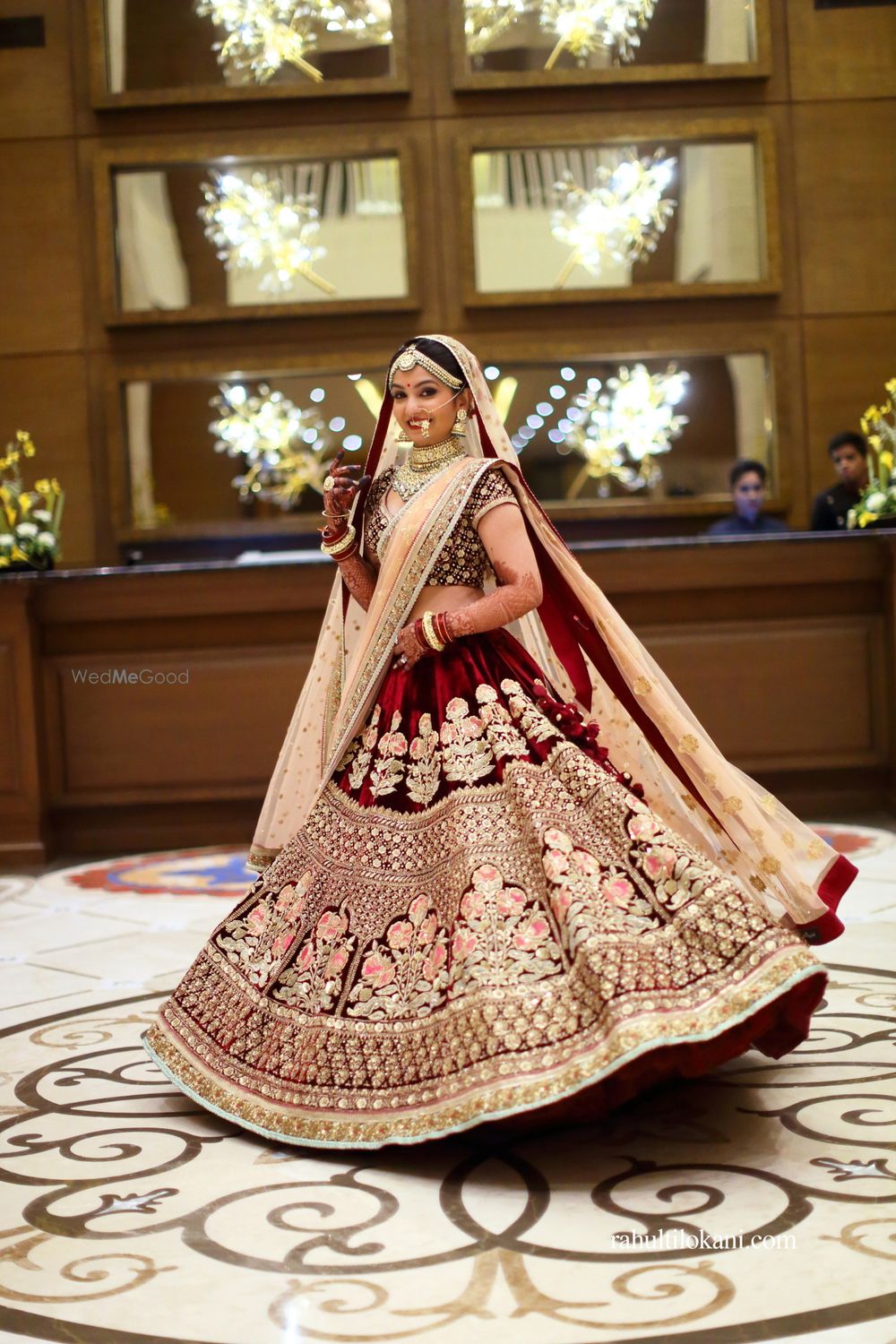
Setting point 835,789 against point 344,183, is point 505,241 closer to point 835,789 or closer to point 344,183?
point 344,183

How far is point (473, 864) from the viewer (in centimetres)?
229

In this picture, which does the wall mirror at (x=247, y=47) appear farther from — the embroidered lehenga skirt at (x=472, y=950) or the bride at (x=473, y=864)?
the embroidered lehenga skirt at (x=472, y=950)

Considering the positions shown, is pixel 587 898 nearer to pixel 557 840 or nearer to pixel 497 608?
pixel 557 840

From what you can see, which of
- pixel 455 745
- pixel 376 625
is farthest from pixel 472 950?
pixel 376 625

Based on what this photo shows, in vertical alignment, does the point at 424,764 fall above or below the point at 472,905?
above

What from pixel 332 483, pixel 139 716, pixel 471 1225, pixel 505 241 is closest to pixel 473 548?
pixel 332 483

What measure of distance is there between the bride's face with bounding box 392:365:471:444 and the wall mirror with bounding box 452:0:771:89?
4.52 metres

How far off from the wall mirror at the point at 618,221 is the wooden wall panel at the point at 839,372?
374mm

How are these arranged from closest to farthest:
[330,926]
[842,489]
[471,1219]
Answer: [471,1219], [330,926], [842,489]

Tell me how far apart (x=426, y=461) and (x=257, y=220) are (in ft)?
14.5

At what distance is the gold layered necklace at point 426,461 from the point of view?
105 inches

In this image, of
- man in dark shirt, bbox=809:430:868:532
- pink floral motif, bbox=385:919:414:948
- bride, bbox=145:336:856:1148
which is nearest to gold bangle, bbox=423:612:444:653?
bride, bbox=145:336:856:1148

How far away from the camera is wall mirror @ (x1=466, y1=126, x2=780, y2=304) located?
6668 millimetres
